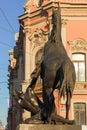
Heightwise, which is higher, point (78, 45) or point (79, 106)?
point (78, 45)

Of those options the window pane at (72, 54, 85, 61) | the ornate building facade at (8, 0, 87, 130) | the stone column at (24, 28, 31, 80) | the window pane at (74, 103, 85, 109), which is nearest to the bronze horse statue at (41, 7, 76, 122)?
the ornate building facade at (8, 0, 87, 130)

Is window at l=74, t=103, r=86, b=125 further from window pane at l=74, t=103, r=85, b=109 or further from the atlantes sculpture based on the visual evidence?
the atlantes sculpture

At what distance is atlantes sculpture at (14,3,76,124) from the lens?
10.0m

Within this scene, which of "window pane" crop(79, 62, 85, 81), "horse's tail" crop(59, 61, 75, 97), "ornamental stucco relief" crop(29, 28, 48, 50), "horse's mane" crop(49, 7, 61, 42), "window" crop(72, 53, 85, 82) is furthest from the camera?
"ornamental stucco relief" crop(29, 28, 48, 50)

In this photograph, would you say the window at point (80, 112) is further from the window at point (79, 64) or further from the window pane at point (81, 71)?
the window at point (79, 64)

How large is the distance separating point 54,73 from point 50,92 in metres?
0.46


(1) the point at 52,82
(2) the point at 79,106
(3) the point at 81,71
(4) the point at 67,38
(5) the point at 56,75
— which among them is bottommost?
(2) the point at 79,106

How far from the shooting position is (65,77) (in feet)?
32.6

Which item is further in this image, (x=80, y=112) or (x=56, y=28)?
(x=80, y=112)

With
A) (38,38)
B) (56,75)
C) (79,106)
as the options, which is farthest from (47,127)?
(38,38)

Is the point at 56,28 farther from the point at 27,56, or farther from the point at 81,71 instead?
the point at 27,56

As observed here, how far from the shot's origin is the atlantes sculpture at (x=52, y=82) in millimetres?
10023

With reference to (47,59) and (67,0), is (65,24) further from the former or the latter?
(47,59)

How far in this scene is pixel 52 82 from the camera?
404 inches
